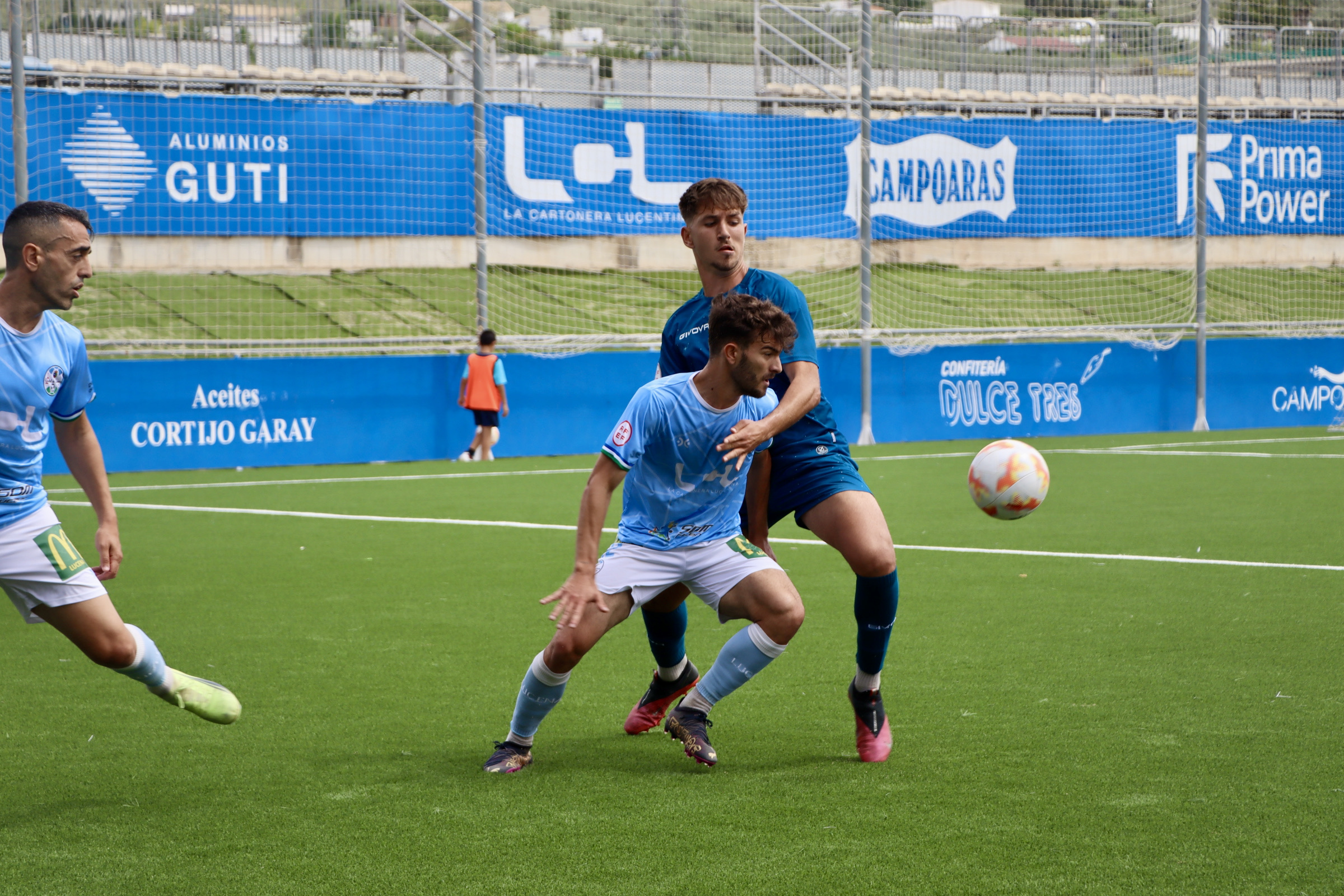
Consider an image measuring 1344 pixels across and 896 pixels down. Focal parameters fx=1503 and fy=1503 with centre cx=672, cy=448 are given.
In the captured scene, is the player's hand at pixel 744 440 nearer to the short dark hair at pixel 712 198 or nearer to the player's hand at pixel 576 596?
the player's hand at pixel 576 596

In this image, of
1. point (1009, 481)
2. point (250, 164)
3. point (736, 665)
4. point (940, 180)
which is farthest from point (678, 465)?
point (940, 180)

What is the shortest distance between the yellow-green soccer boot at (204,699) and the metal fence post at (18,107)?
12.8 metres

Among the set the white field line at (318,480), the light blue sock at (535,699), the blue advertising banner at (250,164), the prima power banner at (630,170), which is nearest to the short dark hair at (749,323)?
the light blue sock at (535,699)

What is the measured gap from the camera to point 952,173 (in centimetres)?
2214

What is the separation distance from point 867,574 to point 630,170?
15447mm

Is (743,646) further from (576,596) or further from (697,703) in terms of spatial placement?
(576,596)

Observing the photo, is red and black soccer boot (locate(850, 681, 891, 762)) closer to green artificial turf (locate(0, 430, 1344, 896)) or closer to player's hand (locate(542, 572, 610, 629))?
green artificial turf (locate(0, 430, 1344, 896))

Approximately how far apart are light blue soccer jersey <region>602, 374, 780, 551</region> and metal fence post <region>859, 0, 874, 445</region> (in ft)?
48.3

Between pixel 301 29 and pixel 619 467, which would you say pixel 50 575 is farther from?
pixel 301 29

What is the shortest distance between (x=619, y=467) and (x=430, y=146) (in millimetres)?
15089

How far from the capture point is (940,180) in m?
22.0

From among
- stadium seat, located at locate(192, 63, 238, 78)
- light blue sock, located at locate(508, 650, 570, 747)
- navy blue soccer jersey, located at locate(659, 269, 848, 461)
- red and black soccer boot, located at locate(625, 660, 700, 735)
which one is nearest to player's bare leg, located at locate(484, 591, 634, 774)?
light blue sock, located at locate(508, 650, 570, 747)

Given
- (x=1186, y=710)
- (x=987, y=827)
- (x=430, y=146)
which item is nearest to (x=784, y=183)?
(x=430, y=146)

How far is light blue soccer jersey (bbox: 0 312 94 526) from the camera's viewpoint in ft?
14.5
